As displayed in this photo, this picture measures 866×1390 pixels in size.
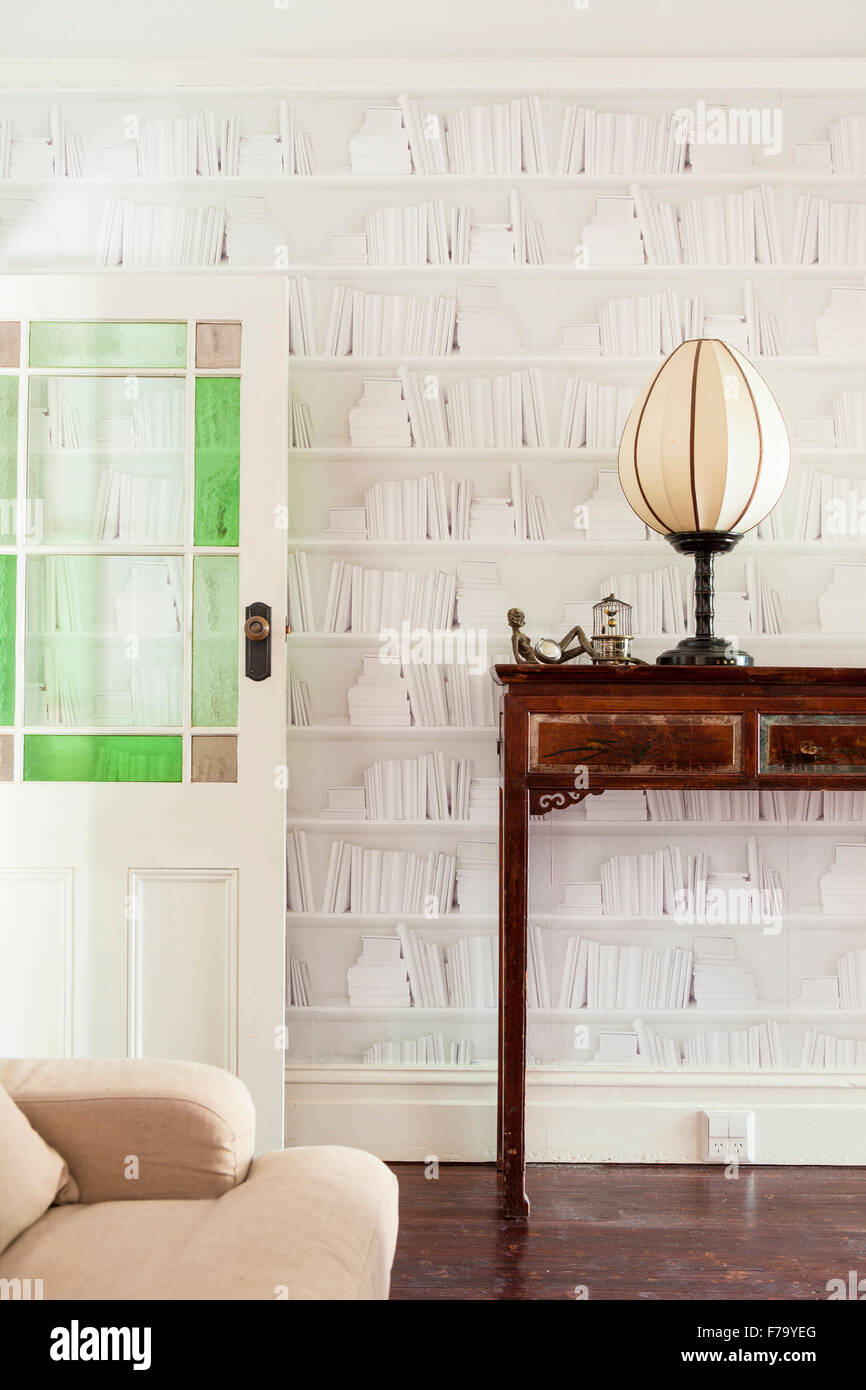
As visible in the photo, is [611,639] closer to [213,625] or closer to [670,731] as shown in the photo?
[670,731]

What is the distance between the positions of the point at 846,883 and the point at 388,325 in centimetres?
185

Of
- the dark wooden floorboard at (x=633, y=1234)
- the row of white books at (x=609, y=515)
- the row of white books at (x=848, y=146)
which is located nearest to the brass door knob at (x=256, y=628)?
the row of white books at (x=609, y=515)

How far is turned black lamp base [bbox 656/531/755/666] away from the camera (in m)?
2.29

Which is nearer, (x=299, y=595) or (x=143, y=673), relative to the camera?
(x=143, y=673)

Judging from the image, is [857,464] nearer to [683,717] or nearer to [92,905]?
[683,717]

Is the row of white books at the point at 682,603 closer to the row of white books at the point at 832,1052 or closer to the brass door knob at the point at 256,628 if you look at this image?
the brass door knob at the point at 256,628

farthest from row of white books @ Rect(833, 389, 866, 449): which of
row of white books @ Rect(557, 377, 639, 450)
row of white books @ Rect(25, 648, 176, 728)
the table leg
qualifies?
row of white books @ Rect(25, 648, 176, 728)

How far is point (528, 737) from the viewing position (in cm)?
218

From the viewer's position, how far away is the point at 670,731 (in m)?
2.17

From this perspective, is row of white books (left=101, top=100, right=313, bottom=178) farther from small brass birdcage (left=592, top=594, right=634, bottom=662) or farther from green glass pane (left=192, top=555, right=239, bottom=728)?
small brass birdcage (left=592, top=594, right=634, bottom=662)

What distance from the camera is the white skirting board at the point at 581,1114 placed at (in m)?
2.56

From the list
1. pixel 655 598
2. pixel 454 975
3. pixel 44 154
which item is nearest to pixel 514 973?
pixel 454 975

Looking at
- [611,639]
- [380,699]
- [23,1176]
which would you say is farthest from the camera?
[380,699]
